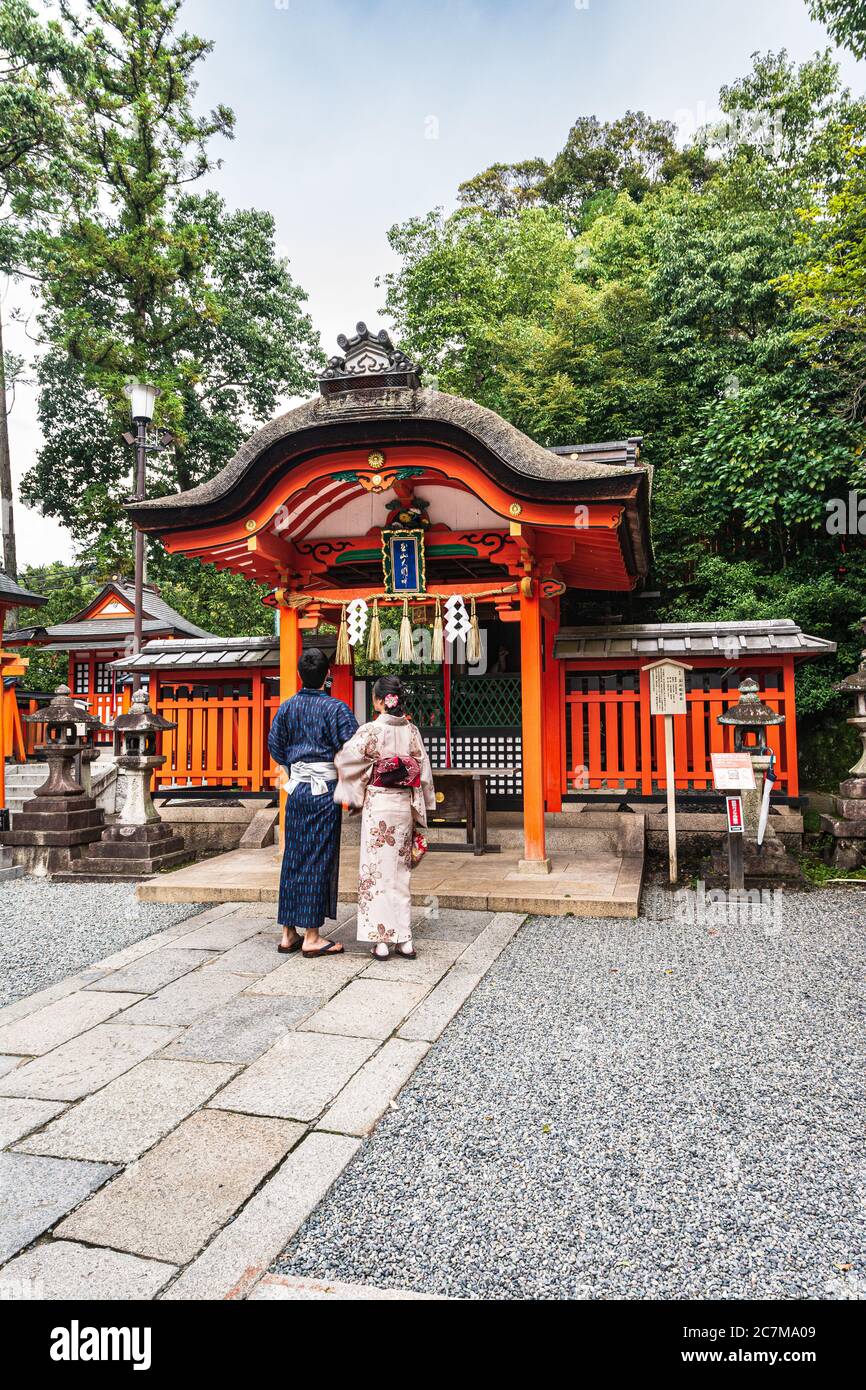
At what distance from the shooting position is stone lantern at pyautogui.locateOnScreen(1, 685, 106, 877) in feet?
25.3

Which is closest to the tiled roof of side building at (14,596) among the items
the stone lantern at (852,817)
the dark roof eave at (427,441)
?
the dark roof eave at (427,441)

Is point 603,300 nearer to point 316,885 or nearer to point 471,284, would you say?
point 471,284

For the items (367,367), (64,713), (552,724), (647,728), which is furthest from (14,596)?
(647,728)

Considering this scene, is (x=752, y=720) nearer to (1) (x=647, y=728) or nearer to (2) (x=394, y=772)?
(1) (x=647, y=728)

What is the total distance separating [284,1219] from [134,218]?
24735 mm

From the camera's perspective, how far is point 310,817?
4.56 meters

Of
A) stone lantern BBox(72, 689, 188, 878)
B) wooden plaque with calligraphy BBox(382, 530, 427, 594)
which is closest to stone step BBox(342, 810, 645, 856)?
stone lantern BBox(72, 689, 188, 878)

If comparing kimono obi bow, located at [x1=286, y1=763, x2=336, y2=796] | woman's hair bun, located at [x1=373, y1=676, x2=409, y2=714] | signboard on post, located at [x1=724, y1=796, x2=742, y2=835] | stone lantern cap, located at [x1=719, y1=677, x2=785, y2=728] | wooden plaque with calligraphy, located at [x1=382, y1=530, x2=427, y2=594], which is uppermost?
wooden plaque with calligraphy, located at [x1=382, y1=530, x2=427, y2=594]

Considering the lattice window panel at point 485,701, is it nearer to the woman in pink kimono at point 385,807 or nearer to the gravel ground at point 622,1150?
the woman in pink kimono at point 385,807

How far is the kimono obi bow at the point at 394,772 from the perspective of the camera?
14.8ft

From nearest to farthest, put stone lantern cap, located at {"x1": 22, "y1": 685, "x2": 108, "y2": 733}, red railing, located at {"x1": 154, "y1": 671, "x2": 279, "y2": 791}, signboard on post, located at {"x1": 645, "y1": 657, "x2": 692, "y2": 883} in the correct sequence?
1. signboard on post, located at {"x1": 645, "y1": 657, "x2": 692, "y2": 883}
2. stone lantern cap, located at {"x1": 22, "y1": 685, "x2": 108, "y2": 733}
3. red railing, located at {"x1": 154, "y1": 671, "x2": 279, "y2": 791}

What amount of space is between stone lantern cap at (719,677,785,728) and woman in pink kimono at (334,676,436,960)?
137 inches

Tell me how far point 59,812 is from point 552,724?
5356 millimetres

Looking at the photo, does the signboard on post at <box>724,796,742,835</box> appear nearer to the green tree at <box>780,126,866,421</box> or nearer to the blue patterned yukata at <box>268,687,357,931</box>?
the blue patterned yukata at <box>268,687,357,931</box>
